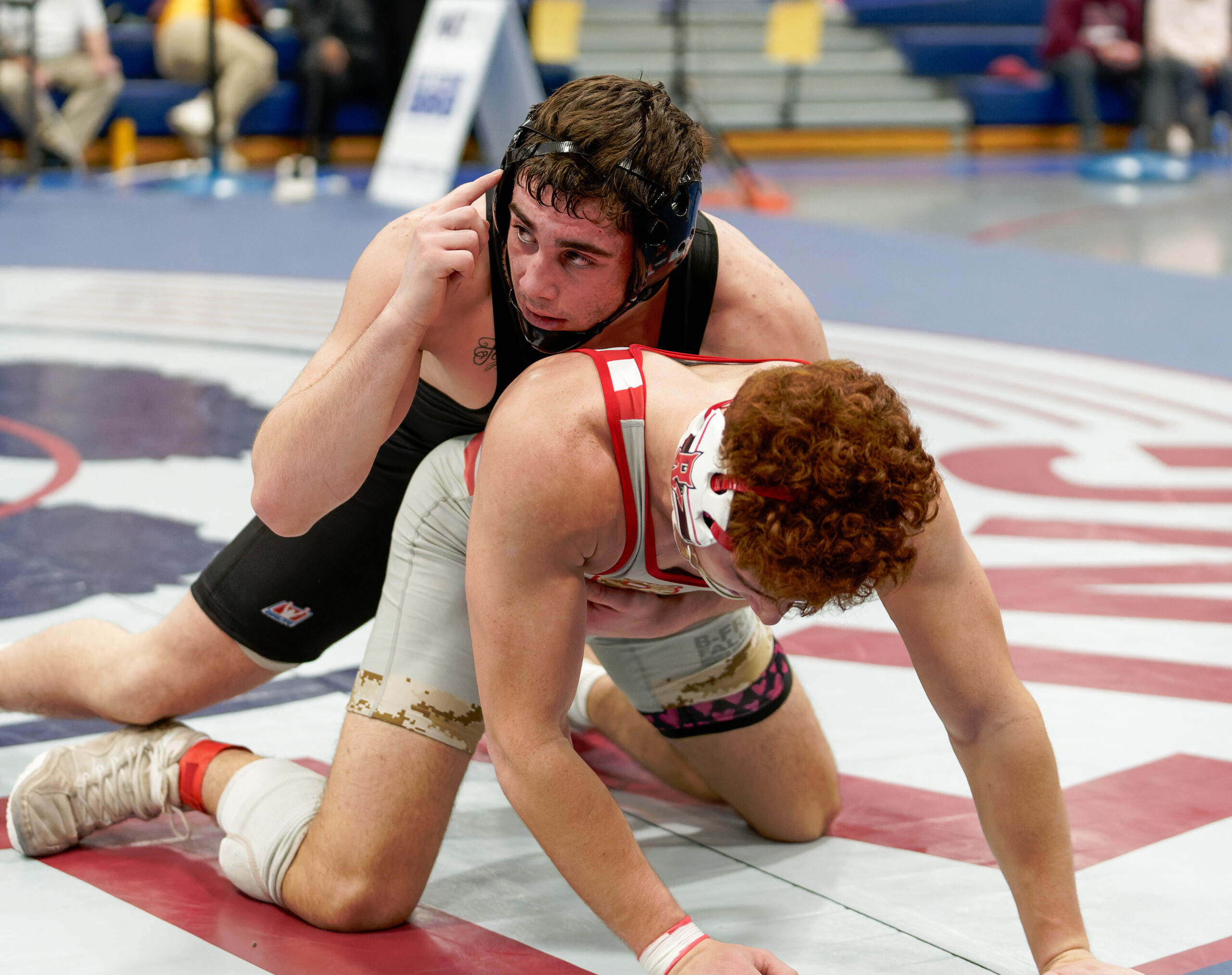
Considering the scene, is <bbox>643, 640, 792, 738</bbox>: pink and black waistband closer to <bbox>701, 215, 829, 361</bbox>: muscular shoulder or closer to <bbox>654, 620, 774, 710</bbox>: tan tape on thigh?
<bbox>654, 620, 774, 710</bbox>: tan tape on thigh

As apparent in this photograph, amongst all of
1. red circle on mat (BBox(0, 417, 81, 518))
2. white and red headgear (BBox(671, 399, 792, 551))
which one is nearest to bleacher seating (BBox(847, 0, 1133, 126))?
red circle on mat (BBox(0, 417, 81, 518))

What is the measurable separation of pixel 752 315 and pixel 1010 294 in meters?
5.34

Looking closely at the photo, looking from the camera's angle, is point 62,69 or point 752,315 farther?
point 62,69

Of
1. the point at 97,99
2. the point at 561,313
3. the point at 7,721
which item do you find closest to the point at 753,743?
the point at 561,313

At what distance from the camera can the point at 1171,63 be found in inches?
491

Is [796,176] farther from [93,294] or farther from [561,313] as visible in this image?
[561,313]

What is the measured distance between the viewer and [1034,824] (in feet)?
6.12

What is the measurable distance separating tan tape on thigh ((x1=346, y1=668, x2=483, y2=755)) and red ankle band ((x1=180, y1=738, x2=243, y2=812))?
320mm

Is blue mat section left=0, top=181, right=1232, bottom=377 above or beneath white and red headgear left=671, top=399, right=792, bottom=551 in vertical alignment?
beneath

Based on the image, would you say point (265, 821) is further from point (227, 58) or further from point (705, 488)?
point (227, 58)

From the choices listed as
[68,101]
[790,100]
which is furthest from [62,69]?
[790,100]

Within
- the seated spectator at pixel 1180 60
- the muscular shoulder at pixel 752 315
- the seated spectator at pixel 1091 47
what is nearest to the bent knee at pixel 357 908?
the muscular shoulder at pixel 752 315

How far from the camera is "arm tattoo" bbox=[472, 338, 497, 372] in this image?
218cm

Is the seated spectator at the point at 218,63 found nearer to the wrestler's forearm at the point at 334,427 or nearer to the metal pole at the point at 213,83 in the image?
the metal pole at the point at 213,83
